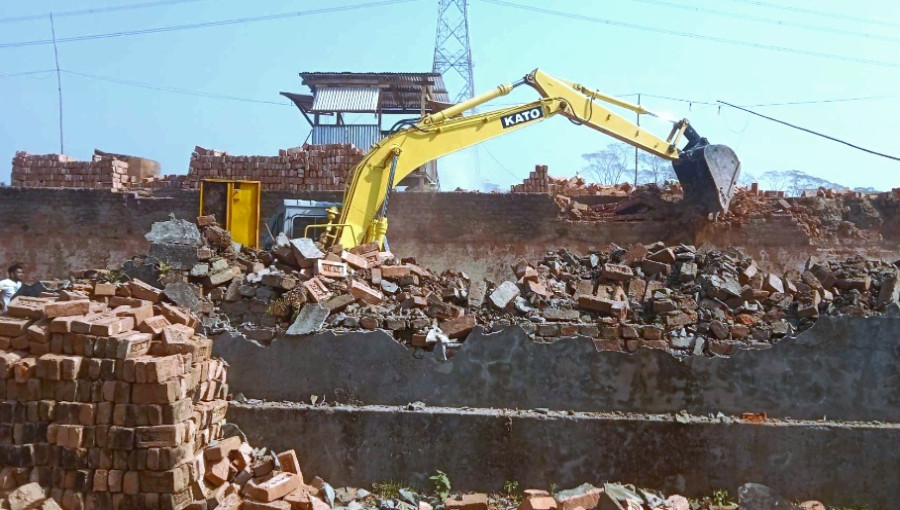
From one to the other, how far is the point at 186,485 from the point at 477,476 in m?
2.24

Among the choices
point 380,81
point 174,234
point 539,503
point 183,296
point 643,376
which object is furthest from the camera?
point 380,81

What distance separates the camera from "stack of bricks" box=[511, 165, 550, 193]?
43.7 feet

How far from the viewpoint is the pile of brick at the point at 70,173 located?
43.9 feet

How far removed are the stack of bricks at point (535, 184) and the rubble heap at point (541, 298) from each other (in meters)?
6.33

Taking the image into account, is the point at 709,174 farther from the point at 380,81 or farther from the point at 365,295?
the point at 365,295

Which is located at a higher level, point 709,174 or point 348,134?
point 348,134

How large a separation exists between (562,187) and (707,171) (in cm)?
297

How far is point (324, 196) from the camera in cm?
1254

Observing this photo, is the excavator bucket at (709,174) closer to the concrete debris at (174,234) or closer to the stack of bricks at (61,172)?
the concrete debris at (174,234)

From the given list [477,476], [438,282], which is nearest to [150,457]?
[477,476]

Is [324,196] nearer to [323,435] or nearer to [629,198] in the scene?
[629,198]

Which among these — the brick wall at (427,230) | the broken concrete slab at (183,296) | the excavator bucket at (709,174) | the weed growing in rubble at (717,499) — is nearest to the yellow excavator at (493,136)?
the excavator bucket at (709,174)

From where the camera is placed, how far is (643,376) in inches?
223

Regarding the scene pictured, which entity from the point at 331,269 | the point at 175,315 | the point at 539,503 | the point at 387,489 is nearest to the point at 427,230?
the point at 331,269
